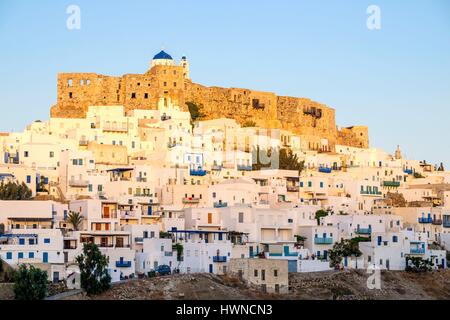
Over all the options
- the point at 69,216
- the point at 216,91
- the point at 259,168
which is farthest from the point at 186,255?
the point at 216,91

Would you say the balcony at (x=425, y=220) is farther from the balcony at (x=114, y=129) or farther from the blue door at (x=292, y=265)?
the balcony at (x=114, y=129)

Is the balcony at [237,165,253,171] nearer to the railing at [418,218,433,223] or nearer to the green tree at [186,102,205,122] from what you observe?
the green tree at [186,102,205,122]

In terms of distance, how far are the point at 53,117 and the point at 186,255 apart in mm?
24365

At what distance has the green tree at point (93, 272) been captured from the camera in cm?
5488

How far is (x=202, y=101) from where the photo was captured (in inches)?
3492

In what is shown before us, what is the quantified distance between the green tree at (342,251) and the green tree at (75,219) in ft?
41.4

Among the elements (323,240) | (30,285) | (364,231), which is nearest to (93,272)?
(30,285)

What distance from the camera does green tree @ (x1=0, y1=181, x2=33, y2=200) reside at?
207 ft

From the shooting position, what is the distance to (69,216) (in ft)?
203

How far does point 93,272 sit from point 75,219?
21.0 feet

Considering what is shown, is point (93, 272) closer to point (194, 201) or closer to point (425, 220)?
point (194, 201)

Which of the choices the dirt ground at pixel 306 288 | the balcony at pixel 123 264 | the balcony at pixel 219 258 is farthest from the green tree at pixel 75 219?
the balcony at pixel 219 258

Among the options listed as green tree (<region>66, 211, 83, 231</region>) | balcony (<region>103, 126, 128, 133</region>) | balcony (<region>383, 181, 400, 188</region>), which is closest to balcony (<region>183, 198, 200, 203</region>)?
green tree (<region>66, 211, 83, 231</region>)
